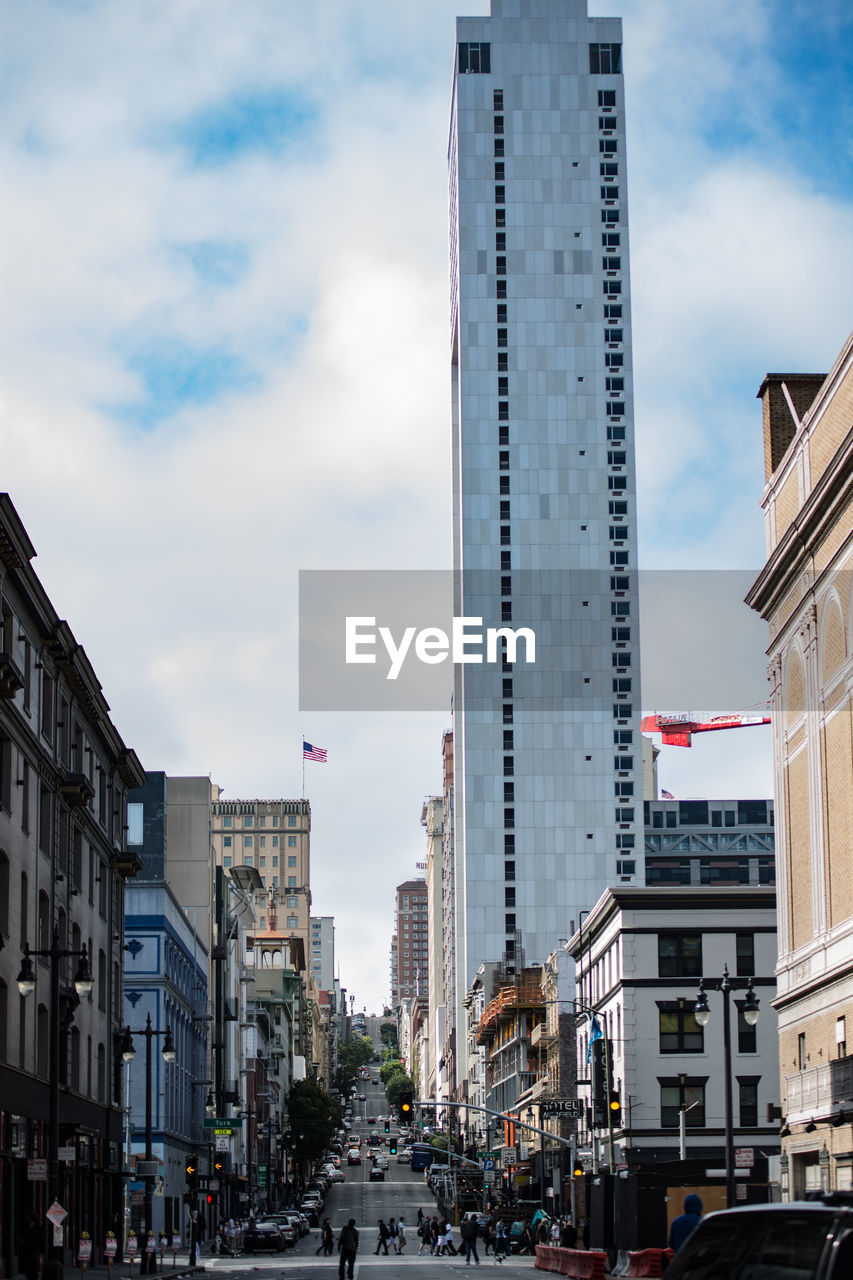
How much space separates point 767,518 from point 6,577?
24.6 meters

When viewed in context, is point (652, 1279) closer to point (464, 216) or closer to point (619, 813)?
point (619, 813)

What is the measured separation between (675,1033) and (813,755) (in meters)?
30.7

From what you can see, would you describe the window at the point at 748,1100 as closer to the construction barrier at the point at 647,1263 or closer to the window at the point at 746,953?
the window at the point at 746,953

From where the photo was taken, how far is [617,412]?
177500 mm

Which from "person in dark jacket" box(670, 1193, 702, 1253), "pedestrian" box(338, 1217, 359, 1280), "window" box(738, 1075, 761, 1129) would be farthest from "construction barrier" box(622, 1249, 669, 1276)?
"person in dark jacket" box(670, 1193, 702, 1253)

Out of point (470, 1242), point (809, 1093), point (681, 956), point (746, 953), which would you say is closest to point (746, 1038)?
point (746, 953)

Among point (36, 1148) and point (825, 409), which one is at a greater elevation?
point (825, 409)

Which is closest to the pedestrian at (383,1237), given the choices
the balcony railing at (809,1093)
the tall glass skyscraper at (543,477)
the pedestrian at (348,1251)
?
the pedestrian at (348,1251)

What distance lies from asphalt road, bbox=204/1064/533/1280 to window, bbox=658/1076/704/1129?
28.2ft

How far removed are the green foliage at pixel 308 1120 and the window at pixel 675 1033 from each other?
104 m

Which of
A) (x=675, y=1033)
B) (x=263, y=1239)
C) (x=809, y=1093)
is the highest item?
(x=675, y=1033)

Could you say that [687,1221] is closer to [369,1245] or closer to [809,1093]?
[809,1093]

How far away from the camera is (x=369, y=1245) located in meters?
95.2

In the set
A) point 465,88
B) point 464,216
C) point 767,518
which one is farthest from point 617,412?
point 767,518
